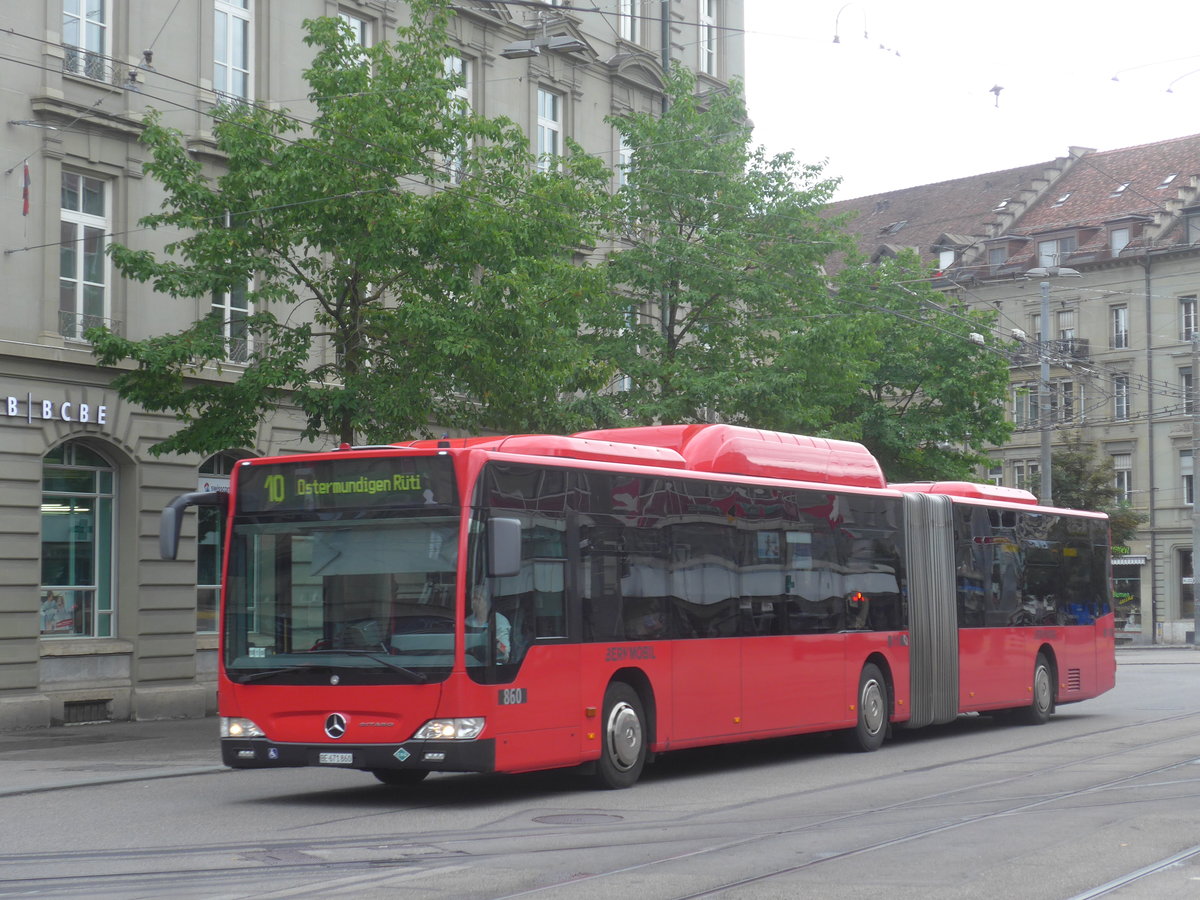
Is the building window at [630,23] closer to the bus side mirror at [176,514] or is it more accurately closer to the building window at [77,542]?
the building window at [77,542]

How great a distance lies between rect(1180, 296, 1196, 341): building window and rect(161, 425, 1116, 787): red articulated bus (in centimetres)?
4826

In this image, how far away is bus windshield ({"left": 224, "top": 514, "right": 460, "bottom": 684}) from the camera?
12656 millimetres

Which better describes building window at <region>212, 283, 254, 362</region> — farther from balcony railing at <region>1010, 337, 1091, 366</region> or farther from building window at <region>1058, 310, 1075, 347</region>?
building window at <region>1058, 310, 1075, 347</region>

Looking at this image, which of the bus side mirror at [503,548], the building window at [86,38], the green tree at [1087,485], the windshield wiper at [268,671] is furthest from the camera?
Result: the green tree at [1087,485]

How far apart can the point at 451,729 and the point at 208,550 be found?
14254 mm

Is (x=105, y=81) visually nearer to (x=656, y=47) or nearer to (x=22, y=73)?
(x=22, y=73)

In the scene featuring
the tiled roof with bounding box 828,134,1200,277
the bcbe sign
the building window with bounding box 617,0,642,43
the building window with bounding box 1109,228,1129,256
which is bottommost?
the bcbe sign

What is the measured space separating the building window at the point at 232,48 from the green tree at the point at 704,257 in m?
6.17

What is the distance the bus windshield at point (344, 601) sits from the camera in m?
12.7

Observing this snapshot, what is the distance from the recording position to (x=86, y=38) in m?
23.7

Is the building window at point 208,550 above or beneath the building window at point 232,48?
beneath

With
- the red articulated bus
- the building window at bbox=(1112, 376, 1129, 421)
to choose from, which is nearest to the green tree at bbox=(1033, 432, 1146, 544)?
the building window at bbox=(1112, 376, 1129, 421)

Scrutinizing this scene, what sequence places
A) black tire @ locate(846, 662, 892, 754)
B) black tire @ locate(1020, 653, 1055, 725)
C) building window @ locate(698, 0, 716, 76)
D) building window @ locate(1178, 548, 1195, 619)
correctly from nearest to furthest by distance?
black tire @ locate(846, 662, 892, 754) < black tire @ locate(1020, 653, 1055, 725) < building window @ locate(698, 0, 716, 76) < building window @ locate(1178, 548, 1195, 619)

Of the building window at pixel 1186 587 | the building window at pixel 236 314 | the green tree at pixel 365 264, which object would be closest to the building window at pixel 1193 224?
the building window at pixel 1186 587
